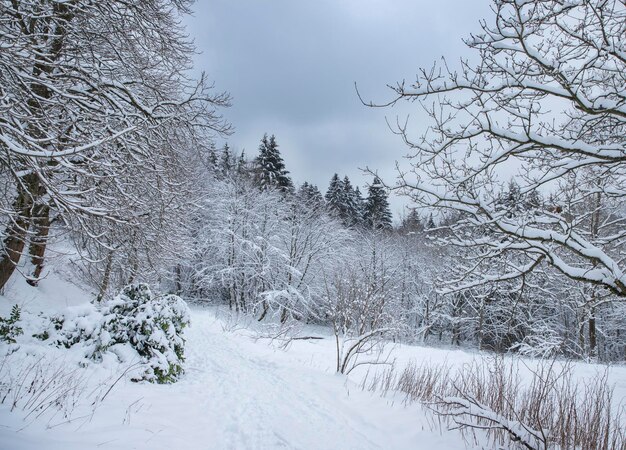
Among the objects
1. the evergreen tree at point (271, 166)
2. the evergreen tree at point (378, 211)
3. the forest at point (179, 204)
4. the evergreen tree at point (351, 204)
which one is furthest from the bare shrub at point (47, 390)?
the evergreen tree at point (351, 204)

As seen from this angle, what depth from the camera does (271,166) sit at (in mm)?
27781

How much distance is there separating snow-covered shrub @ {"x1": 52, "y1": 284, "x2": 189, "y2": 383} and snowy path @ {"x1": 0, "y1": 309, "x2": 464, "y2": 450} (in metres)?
0.35

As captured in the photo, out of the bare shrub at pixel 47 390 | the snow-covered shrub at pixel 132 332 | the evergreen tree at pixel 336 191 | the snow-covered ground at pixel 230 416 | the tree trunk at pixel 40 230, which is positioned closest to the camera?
the snow-covered ground at pixel 230 416

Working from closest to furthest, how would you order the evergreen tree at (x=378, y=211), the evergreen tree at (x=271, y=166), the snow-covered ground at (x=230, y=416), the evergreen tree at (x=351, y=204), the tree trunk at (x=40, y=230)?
1. the snow-covered ground at (x=230, y=416)
2. the tree trunk at (x=40, y=230)
3. the evergreen tree at (x=271, y=166)
4. the evergreen tree at (x=378, y=211)
5. the evergreen tree at (x=351, y=204)

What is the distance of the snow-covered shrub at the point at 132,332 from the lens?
525cm

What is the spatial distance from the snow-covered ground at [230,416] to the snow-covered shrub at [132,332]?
269 mm

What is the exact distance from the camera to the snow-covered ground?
3.04 m

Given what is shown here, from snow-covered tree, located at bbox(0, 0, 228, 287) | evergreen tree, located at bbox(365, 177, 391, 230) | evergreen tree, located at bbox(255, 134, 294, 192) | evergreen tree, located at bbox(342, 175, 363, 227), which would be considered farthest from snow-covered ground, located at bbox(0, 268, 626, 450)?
evergreen tree, located at bbox(342, 175, 363, 227)

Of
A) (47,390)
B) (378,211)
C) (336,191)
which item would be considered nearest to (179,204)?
(47,390)

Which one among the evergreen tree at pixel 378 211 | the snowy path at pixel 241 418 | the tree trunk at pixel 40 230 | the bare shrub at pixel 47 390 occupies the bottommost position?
the snowy path at pixel 241 418

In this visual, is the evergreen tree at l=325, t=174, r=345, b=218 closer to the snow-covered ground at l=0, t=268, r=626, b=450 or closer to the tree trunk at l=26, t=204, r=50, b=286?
the tree trunk at l=26, t=204, r=50, b=286

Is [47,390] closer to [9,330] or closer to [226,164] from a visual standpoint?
[9,330]

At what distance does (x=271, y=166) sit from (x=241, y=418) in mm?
24499

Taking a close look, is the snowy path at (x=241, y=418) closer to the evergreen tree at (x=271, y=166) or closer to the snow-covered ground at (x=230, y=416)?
the snow-covered ground at (x=230, y=416)
